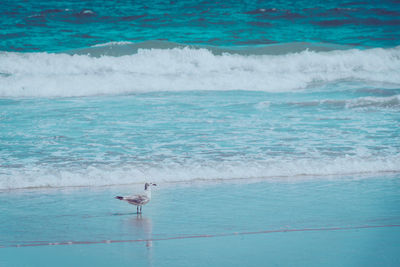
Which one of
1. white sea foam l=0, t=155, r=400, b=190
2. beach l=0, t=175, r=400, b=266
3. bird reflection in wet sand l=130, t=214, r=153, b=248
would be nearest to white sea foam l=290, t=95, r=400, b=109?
white sea foam l=0, t=155, r=400, b=190

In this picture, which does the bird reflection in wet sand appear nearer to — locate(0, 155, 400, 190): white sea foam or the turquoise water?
the turquoise water

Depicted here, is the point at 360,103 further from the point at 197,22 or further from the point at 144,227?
the point at 197,22

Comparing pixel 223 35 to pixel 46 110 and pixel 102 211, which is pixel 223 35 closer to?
pixel 46 110

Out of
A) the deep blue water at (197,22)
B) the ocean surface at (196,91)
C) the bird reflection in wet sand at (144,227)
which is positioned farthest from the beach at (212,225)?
the deep blue water at (197,22)

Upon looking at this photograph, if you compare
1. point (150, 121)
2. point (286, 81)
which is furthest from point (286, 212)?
point (286, 81)

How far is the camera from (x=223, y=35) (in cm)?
2188

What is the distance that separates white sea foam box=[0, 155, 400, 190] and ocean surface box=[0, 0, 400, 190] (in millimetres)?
19

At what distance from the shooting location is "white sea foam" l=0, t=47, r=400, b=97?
549 inches

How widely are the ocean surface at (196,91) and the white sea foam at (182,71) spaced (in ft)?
0.17

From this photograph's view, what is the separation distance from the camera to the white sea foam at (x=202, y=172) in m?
5.99

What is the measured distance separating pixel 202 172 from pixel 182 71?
1008 cm

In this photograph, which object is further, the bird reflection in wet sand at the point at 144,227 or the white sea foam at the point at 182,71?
the white sea foam at the point at 182,71

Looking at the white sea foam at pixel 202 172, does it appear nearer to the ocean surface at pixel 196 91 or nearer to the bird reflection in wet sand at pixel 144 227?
the ocean surface at pixel 196 91

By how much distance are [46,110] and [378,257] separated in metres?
8.14
